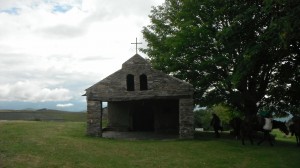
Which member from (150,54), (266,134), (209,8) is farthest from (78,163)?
(150,54)

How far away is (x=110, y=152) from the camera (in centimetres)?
1970

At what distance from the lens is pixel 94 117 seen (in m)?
27.3

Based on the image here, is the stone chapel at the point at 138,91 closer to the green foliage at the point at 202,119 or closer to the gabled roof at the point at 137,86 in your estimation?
the gabled roof at the point at 137,86

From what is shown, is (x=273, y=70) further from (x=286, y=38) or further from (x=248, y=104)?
(x=286, y=38)

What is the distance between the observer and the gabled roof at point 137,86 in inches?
1049

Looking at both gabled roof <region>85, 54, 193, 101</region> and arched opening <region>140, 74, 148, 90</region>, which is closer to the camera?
gabled roof <region>85, 54, 193, 101</region>

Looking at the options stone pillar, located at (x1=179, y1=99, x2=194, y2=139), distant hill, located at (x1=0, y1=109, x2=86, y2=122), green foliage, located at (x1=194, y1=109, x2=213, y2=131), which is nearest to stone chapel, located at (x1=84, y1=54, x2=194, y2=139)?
stone pillar, located at (x1=179, y1=99, x2=194, y2=139)

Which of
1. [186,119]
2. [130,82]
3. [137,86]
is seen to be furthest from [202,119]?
[137,86]

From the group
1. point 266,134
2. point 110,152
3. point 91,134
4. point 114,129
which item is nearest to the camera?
point 110,152

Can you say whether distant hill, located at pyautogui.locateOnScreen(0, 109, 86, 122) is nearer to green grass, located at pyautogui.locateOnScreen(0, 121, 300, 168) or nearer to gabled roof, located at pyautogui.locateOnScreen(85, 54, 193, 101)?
gabled roof, located at pyautogui.locateOnScreen(85, 54, 193, 101)

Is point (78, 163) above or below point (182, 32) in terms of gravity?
below

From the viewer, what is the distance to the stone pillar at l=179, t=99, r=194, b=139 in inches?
1041

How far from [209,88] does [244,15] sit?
9994 mm

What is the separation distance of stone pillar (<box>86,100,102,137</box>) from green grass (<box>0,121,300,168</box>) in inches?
138
